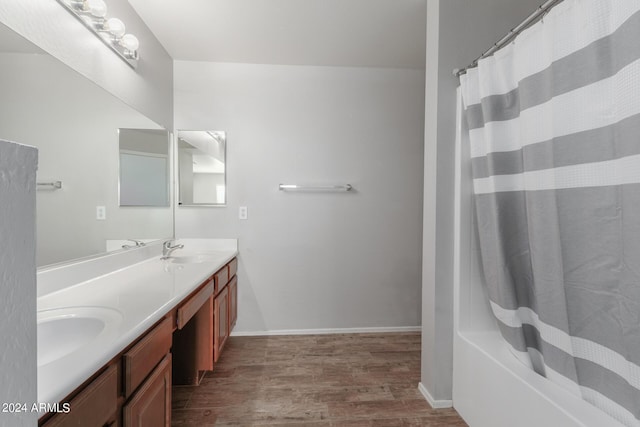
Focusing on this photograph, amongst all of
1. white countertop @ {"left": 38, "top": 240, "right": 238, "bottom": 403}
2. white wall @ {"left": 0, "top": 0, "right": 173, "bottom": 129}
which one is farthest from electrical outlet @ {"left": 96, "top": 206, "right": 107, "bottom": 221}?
white wall @ {"left": 0, "top": 0, "right": 173, "bottom": 129}

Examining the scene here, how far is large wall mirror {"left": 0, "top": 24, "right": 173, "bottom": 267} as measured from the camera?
113 cm

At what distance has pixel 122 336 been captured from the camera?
2.88 ft

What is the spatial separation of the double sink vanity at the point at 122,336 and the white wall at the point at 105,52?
0.96 m

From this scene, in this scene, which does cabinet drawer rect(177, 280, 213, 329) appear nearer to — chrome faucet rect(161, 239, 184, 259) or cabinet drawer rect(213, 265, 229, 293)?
cabinet drawer rect(213, 265, 229, 293)

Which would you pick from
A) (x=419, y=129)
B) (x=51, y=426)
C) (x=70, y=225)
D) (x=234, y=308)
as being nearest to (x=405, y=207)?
(x=419, y=129)

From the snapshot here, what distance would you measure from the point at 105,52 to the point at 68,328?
146 centimetres

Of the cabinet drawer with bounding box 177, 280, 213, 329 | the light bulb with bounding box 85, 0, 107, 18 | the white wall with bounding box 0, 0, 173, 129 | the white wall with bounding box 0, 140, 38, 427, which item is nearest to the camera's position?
the white wall with bounding box 0, 140, 38, 427

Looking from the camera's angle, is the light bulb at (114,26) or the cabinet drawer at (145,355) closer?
the cabinet drawer at (145,355)

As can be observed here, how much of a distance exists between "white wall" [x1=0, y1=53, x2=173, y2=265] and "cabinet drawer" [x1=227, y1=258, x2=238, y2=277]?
817 millimetres

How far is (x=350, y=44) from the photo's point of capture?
89.0 inches

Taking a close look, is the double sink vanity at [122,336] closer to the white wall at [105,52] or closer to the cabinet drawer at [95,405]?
the cabinet drawer at [95,405]

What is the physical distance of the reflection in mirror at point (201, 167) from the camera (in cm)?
252

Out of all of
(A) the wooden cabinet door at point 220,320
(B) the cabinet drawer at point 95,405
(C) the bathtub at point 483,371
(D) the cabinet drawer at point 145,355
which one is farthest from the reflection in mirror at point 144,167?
(C) the bathtub at point 483,371

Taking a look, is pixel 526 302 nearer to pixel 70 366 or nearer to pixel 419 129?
pixel 70 366
